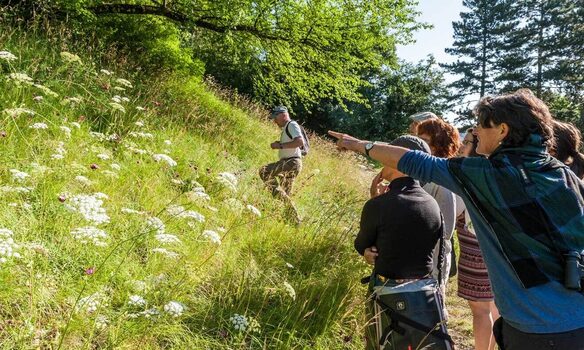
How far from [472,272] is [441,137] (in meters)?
1.17

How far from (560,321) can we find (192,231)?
108 inches

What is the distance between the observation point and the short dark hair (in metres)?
1.84

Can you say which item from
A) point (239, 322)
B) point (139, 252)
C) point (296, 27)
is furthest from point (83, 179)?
point (296, 27)

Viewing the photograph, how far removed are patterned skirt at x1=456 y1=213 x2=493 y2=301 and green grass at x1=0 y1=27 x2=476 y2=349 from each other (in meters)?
0.87

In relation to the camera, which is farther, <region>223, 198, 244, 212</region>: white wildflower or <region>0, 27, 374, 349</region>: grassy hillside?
<region>223, 198, 244, 212</region>: white wildflower

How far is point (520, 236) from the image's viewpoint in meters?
1.75

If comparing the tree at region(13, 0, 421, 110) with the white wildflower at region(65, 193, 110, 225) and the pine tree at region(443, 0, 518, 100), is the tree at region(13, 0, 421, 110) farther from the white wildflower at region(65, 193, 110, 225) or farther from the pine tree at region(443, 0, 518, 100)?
the pine tree at region(443, 0, 518, 100)

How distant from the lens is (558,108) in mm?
27297

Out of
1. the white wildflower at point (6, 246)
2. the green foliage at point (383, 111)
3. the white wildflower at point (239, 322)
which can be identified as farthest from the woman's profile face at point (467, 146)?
the green foliage at point (383, 111)

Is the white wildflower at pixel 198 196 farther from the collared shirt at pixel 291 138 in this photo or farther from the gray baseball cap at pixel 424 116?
the collared shirt at pixel 291 138

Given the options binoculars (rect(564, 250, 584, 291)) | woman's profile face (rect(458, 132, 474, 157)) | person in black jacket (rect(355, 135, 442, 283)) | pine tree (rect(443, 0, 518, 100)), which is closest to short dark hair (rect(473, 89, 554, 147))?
binoculars (rect(564, 250, 584, 291))

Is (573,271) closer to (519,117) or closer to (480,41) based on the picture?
(519,117)

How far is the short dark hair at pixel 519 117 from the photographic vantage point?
6.05 feet

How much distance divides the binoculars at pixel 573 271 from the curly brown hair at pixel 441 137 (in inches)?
76.9
